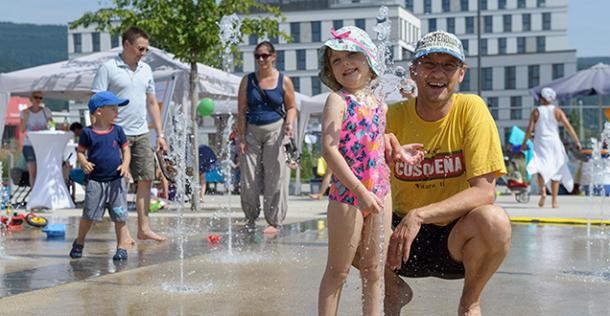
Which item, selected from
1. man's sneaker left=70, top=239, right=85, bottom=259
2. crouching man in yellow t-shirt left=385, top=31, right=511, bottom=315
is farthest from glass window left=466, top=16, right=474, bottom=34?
crouching man in yellow t-shirt left=385, top=31, right=511, bottom=315

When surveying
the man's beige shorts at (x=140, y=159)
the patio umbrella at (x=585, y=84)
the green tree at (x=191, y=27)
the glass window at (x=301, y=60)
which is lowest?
the man's beige shorts at (x=140, y=159)

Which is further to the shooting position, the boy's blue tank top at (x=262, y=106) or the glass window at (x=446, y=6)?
the glass window at (x=446, y=6)

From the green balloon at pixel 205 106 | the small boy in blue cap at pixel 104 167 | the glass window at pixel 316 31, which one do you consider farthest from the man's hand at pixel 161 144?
the glass window at pixel 316 31

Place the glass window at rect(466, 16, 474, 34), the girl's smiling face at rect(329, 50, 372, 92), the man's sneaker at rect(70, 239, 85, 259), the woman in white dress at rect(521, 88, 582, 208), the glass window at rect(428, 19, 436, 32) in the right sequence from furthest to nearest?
1. the glass window at rect(428, 19, 436, 32)
2. the glass window at rect(466, 16, 474, 34)
3. the woman in white dress at rect(521, 88, 582, 208)
4. the man's sneaker at rect(70, 239, 85, 259)
5. the girl's smiling face at rect(329, 50, 372, 92)

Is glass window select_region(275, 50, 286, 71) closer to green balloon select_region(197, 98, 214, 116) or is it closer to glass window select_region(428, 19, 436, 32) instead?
glass window select_region(428, 19, 436, 32)

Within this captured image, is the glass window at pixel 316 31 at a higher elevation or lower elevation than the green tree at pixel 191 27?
higher

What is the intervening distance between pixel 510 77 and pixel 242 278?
104 metres

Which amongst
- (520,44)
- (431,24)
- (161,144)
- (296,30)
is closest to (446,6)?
(431,24)

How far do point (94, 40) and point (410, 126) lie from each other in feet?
371

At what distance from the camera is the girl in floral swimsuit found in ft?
12.8

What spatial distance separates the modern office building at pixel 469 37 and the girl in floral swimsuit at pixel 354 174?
82.6 metres

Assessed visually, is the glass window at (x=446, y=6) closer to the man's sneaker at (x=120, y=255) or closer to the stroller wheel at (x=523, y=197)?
the stroller wheel at (x=523, y=197)

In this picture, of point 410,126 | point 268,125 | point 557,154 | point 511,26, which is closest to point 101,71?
point 268,125

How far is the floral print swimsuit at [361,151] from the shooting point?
3.93 m
